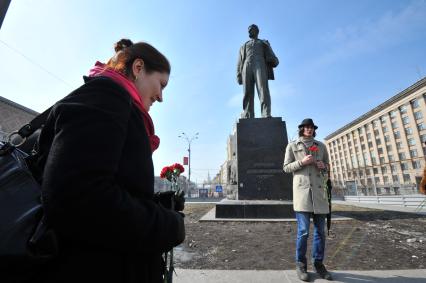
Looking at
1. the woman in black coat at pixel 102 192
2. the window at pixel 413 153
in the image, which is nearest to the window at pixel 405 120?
the window at pixel 413 153

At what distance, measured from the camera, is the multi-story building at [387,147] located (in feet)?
185

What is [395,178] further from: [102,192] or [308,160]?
[102,192]

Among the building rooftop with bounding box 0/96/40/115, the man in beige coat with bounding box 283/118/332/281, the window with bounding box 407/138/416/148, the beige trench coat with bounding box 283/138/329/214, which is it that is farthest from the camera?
the window with bounding box 407/138/416/148

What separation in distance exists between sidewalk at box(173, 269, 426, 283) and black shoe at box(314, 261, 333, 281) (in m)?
0.06

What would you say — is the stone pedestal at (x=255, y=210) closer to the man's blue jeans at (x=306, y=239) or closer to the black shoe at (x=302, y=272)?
the man's blue jeans at (x=306, y=239)

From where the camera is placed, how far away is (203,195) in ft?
141

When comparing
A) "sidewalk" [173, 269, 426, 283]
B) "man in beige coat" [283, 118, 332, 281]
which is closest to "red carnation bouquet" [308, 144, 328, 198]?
"man in beige coat" [283, 118, 332, 281]

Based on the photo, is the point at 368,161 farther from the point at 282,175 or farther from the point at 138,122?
the point at 138,122

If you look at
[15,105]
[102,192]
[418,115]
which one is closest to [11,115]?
[15,105]

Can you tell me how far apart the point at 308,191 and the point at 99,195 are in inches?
124

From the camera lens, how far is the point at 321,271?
3.01 metres

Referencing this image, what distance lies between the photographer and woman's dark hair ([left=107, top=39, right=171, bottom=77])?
133cm

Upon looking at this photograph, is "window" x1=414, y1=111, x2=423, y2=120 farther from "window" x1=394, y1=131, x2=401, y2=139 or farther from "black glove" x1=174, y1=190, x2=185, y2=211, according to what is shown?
"black glove" x1=174, y1=190, x2=185, y2=211

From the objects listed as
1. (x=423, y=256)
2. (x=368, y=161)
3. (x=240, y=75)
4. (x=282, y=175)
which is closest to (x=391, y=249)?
(x=423, y=256)
